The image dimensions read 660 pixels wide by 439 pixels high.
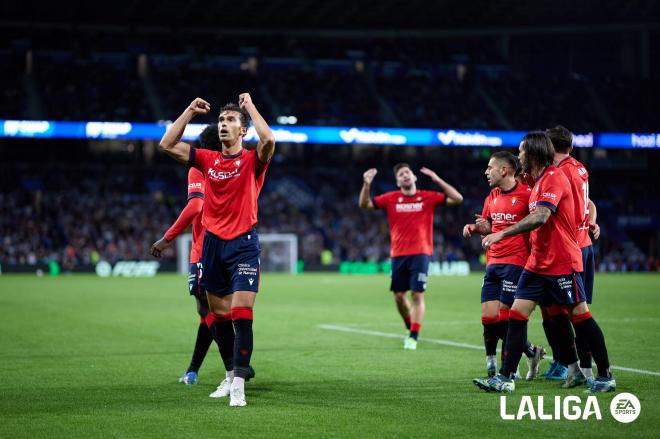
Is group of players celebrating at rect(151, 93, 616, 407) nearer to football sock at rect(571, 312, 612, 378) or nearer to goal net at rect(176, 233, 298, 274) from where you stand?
football sock at rect(571, 312, 612, 378)

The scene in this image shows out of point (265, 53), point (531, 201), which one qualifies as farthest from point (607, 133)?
point (531, 201)

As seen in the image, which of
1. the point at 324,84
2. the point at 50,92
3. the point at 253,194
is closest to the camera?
the point at 253,194

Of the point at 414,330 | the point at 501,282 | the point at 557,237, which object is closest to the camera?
the point at 557,237

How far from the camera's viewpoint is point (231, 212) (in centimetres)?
887

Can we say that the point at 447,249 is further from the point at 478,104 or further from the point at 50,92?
the point at 50,92

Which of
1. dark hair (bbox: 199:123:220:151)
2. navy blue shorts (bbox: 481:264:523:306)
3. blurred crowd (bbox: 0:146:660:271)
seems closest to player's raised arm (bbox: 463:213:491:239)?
navy blue shorts (bbox: 481:264:523:306)

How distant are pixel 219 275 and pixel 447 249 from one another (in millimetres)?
45091

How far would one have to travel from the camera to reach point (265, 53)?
6006 centimetres

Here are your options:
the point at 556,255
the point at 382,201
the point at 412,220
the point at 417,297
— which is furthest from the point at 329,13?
the point at 556,255

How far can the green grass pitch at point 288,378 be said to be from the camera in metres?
7.34

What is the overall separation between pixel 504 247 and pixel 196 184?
3408 mm

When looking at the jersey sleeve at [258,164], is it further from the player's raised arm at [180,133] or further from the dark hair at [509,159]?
the dark hair at [509,159]

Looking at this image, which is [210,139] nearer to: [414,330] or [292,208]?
[414,330]

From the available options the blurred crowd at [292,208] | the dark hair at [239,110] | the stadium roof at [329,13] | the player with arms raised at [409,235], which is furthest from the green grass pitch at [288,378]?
the stadium roof at [329,13]
